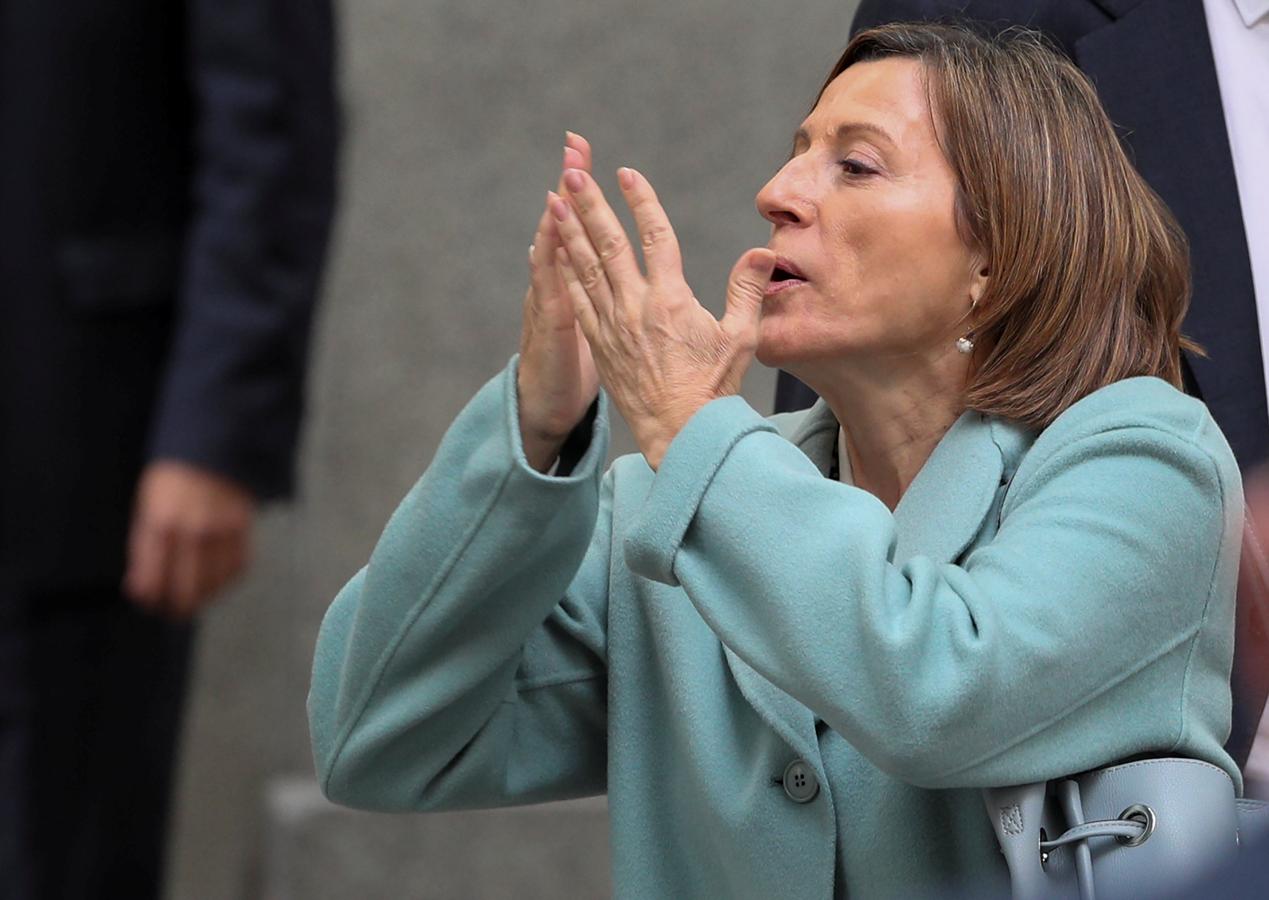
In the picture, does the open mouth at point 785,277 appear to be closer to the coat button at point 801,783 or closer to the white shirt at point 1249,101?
the coat button at point 801,783

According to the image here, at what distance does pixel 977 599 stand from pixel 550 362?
49 cm

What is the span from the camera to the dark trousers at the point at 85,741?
9.71 feet

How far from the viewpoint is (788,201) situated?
2314 millimetres

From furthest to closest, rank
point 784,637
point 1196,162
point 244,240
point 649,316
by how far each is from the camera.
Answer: point 244,240, point 1196,162, point 649,316, point 784,637

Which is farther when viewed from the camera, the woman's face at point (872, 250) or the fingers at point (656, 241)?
the woman's face at point (872, 250)

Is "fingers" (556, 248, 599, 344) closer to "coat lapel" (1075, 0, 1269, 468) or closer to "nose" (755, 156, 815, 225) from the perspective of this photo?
"nose" (755, 156, 815, 225)

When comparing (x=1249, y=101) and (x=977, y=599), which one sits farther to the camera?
(x=1249, y=101)

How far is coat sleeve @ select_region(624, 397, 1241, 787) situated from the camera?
1919 millimetres

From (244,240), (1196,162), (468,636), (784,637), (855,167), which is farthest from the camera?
(244,240)

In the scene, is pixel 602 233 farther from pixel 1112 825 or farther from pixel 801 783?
pixel 1112 825

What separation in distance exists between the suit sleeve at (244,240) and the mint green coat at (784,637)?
658 mm

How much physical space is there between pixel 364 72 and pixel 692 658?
2.26 m

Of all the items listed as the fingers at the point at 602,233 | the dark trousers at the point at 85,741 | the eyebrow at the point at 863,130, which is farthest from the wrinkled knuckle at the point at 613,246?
the dark trousers at the point at 85,741

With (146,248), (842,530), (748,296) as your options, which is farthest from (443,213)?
(842,530)
